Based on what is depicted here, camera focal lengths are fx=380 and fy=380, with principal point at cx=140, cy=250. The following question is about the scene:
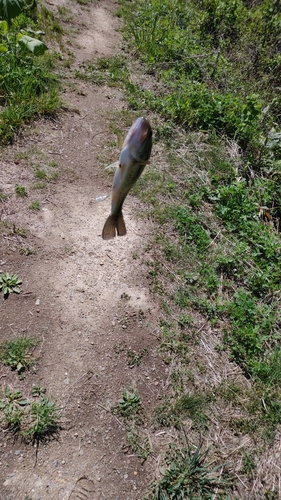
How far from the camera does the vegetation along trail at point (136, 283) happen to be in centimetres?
261

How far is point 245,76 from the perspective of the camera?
6680 millimetres

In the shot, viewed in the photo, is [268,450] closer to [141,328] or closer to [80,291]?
[141,328]

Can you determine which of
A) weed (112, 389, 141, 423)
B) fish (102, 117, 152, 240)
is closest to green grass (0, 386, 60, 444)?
weed (112, 389, 141, 423)

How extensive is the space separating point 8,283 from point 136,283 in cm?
115

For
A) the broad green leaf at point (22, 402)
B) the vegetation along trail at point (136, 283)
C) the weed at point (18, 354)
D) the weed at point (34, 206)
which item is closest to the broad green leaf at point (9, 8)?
the vegetation along trail at point (136, 283)

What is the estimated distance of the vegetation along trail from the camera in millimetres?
2611

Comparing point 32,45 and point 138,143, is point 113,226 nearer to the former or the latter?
point 138,143

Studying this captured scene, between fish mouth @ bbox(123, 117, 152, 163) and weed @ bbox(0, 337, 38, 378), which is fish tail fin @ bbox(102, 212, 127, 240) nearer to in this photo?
fish mouth @ bbox(123, 117, 152, 163)

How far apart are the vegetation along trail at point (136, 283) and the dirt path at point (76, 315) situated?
0.01 meters

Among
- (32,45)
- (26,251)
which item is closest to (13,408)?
(26,251)

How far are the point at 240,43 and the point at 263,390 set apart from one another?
6.82 m

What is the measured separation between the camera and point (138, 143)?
69.4 inches

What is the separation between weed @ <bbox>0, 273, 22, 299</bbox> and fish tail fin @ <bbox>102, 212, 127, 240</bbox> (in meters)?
1.36

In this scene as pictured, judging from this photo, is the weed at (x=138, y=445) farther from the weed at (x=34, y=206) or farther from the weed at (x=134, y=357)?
the weed at (x=34, y=206)
